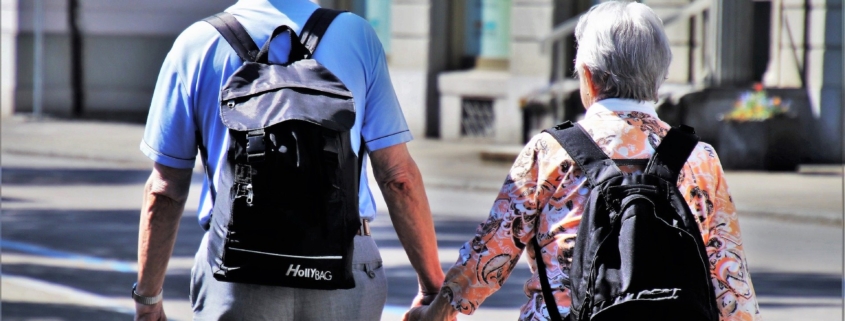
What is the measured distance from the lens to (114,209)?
12086 millimetres

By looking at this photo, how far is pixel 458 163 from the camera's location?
1619 cm

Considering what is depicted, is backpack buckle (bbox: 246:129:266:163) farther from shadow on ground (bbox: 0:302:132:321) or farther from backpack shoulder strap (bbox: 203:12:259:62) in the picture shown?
shadow on ground (bbox: 0:302:132:321)

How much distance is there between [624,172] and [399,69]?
57.0 ft

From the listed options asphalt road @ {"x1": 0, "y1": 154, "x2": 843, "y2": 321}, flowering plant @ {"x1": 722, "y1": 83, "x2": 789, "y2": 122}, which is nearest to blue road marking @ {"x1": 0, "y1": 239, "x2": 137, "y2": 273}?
asphalt road @ {"x1": 0, "y1": 154, "x2": 843, "y2": 321}

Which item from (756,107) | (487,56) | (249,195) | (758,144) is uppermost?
(249,195)

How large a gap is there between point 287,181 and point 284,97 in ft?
0.64

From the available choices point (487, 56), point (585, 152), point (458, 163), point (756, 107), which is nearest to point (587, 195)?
point (585, 152)

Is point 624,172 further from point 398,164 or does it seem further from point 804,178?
point 804,178

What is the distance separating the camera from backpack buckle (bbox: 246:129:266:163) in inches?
112

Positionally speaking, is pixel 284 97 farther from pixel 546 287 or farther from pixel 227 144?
pixel 546 287

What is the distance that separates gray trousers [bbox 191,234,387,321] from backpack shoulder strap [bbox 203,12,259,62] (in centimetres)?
46

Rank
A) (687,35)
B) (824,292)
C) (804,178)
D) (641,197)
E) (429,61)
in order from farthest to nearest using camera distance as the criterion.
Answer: (429,61), (687,35), (804,178), (824,292), (641,197)

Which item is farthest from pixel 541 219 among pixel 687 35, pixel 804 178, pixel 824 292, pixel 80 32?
pixel 80 32

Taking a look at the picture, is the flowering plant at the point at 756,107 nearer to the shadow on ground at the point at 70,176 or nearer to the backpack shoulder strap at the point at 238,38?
the shadow on ground at the point at 70,176
